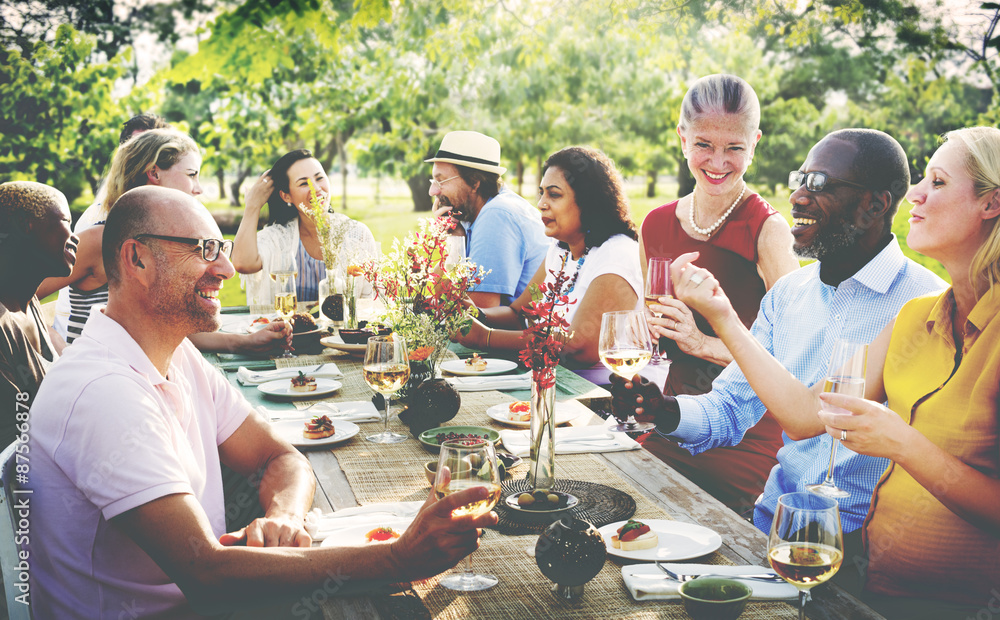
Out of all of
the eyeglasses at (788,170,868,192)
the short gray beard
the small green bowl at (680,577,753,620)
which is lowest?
the small green bowl at (680,577,753,620)

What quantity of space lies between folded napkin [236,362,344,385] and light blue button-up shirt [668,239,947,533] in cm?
157

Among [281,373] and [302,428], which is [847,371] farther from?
[281,373]

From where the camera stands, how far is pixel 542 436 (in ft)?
6.39

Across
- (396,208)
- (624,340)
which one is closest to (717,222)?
(624,340)

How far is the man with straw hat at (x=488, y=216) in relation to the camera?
5020mm

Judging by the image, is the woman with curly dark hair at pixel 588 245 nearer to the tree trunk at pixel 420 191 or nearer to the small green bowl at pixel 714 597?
the small green bowl at pixel 714 597

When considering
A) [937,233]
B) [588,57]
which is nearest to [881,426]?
[937,233]

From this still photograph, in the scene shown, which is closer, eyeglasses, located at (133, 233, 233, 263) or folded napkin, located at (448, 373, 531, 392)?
eyeglasses, located at (133, 233, 233, 263)

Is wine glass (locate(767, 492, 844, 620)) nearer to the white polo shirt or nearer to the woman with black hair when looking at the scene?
the white polo shirt

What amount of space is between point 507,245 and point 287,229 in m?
1.72

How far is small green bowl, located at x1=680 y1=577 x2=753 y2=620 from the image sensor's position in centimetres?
140

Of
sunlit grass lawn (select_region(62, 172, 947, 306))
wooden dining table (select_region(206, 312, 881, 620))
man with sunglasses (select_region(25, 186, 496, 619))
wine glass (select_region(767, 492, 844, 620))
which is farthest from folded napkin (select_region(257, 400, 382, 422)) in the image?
sunlit grass lawn (select_region(62, 172, 947, 306))

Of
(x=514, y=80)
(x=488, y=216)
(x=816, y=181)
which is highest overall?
(x=514, y=80)

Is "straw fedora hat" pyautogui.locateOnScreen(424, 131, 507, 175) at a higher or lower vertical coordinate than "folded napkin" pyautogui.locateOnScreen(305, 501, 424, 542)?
higher
